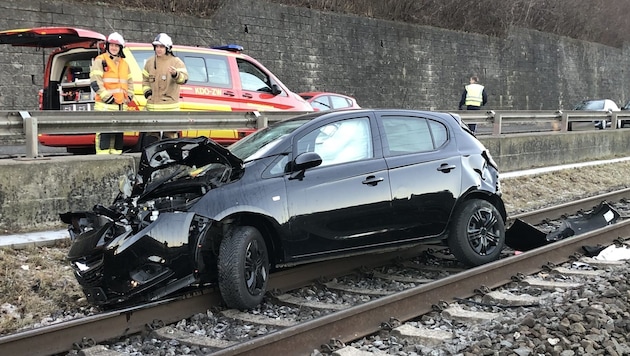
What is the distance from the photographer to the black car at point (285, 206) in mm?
5309

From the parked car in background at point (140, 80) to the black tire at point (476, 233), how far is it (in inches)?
164

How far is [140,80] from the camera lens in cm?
1023

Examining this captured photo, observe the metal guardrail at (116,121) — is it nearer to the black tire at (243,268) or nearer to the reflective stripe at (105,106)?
the reflective stripe at (105,106)

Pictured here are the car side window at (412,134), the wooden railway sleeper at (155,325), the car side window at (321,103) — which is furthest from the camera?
the car side window at (321,103)

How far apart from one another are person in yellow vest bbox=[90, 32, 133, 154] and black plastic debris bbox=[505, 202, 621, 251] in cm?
523

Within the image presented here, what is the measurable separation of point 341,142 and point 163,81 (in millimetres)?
3793

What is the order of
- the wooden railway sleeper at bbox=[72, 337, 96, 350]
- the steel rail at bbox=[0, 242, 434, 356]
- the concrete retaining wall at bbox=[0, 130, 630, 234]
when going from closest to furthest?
the steel rail at bbox=[0, 242, 434, 356] < the wooden railway sleeper at bbox=[72, 337, 96, 350] < the concrete retaining wall at bbox=[0, 130, 630, 234]

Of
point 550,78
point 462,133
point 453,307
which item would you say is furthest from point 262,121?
point 550,78

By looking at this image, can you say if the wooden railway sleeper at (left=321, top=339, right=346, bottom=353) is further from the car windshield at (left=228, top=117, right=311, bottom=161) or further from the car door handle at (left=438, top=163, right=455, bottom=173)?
the car door handle at (left=438, top=163, right=455, bottom=173)

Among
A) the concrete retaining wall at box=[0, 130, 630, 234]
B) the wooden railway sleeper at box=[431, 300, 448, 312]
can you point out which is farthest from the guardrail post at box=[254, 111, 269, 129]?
the wooden railway sleeper at box=[431, 300, 448, 312]

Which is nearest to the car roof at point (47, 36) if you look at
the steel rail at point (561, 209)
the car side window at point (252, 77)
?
the car side window at point (252, 77)

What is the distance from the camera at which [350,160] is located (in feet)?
21.1

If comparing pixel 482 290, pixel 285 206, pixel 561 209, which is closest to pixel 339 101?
pixel 561 209

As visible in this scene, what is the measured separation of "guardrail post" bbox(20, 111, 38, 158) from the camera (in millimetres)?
7664
